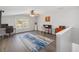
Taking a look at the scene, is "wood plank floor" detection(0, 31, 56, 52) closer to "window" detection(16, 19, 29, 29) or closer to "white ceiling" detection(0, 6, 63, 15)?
"window" detection(16, 19, 29, 29)

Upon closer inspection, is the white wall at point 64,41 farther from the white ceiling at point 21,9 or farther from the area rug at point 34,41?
the white ceiling at point 21,9

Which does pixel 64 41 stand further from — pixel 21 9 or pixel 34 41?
pixel 21 9

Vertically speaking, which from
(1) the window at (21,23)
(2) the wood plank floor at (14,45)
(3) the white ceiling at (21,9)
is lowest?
(2) the wood plank floor at (14,45)

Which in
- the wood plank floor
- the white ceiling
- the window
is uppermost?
the white ceiling

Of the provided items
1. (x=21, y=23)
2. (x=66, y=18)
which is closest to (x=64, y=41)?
(x=66, y=18)

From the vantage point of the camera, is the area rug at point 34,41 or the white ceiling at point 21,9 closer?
the white ceiling at point 21,9

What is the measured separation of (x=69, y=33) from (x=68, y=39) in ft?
0.43

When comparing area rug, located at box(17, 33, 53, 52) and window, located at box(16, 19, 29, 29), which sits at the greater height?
window, located at box(16, 19, 29, 29)

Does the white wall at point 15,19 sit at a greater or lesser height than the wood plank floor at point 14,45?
greater

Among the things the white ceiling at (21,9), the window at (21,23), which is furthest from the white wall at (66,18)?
the window at (21,23)

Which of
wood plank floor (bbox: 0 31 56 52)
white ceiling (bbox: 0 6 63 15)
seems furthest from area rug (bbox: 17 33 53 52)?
white ceiling (bbox: 0 6 63 15)
